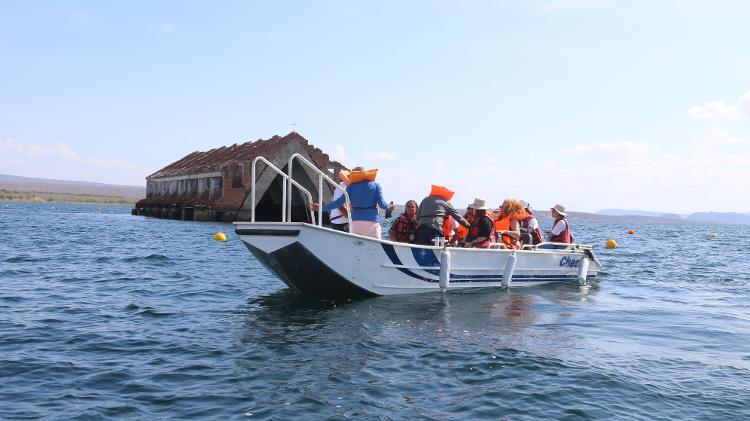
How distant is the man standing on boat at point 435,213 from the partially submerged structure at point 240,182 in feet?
98.9

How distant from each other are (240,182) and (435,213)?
3750cm

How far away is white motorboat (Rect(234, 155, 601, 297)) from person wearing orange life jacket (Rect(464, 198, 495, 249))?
1.21ft

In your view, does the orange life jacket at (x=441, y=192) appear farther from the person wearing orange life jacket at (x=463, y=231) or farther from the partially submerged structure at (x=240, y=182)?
the partially submerged structure at (x=240, y=182)

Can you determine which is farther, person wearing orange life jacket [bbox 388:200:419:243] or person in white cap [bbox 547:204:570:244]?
person in white cap [bbox 547:204:570:244]

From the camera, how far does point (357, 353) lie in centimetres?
829

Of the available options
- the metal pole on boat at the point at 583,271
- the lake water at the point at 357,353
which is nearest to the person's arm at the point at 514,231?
the lake water at the point at 357,353

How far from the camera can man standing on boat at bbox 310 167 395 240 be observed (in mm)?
11930

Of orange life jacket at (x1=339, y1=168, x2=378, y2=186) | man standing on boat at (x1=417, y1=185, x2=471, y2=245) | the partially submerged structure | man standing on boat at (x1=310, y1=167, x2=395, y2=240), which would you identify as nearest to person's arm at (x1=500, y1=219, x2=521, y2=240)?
man standing on boat at (x1=417, y1=185, x2=471, y2=245)

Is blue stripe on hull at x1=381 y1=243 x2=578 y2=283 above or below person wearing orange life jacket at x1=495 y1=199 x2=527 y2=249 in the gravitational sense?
below

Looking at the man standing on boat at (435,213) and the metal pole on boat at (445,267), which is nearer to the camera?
the metal pole on boat at (445,267)

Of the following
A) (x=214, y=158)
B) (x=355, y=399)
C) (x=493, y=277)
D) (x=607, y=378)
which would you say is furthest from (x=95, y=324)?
(x=214, y=158)

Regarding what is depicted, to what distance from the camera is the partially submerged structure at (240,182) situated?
151 feet

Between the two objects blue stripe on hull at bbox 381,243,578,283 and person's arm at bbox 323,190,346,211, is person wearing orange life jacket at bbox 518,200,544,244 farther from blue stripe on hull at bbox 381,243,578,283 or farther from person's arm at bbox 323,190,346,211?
person's arm at bbox 323,190,346,211

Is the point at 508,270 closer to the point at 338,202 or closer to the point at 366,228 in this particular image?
the point at 366,228
